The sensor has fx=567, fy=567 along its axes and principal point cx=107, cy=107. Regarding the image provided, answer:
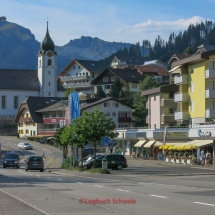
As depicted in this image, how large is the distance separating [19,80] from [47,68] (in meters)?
8.41

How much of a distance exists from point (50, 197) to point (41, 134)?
95375 mm

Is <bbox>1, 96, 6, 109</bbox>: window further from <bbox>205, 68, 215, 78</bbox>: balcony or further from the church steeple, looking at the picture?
<bbox>205, 68, 215, 78</bbox>: balcony

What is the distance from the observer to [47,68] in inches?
6206

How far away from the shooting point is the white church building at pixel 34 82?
152 meters

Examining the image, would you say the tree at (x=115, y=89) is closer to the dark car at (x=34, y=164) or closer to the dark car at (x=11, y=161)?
the dark car at (x=11, y=161)

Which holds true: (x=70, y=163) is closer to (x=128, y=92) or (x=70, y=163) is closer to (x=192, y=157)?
(x=192, y=157)

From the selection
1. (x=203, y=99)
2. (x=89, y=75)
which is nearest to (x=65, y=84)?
(x=89, y=75)

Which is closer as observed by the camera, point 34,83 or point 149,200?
point 149,200

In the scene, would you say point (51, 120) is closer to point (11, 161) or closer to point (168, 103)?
point (168, 103)

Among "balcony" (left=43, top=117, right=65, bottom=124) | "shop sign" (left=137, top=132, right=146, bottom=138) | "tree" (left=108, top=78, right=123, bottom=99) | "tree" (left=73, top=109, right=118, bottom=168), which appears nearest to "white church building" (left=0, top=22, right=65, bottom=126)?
"tree" (left=108, top=78, right=123, bottom=99)

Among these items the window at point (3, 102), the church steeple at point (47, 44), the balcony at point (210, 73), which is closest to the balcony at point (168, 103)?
the balcony at point (210, 73)

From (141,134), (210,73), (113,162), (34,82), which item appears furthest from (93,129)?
(34,82)

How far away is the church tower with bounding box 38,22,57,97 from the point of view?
157 m

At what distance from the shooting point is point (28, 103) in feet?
398
